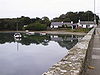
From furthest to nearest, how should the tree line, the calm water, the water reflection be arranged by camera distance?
1. the tree line
2. the water reflection
3. the calm water

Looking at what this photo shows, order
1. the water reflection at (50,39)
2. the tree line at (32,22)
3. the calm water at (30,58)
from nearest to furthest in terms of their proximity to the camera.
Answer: the calm water at (30,58)
the water reflection at (50,39)
the tree line at (32,22)

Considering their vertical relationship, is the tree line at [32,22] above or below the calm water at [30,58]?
above

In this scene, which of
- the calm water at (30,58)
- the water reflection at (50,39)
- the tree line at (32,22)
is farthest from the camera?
the tree line at (32,22)

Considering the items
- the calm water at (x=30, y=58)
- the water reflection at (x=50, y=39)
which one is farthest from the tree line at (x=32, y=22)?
the calm water at (x=30, y=58)

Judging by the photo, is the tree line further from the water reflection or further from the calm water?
the calm water

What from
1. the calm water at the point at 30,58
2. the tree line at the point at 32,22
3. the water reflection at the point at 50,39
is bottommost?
the water reflection at the point at 50,39

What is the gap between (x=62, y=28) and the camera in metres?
112

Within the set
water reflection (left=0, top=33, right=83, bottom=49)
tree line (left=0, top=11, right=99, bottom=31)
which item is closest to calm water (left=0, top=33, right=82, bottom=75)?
water reflection (left=0, top=33, right=83, bottom=49)

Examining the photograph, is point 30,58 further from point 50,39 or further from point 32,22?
point 32,22

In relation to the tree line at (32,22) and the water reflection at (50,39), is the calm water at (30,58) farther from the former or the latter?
the tree line at (32,22)

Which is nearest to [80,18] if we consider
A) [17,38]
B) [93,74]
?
[17,38]

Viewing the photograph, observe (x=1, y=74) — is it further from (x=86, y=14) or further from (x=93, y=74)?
(x=86, y=14)

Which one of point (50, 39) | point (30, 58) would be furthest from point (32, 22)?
point (30, 58)

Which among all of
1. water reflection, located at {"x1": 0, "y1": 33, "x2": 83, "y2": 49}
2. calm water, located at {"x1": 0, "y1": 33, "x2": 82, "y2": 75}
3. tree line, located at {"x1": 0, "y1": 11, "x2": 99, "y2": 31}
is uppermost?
tree line, located at {"x1": 0, "y1": 11, "x2": 99, "y2": 31}
